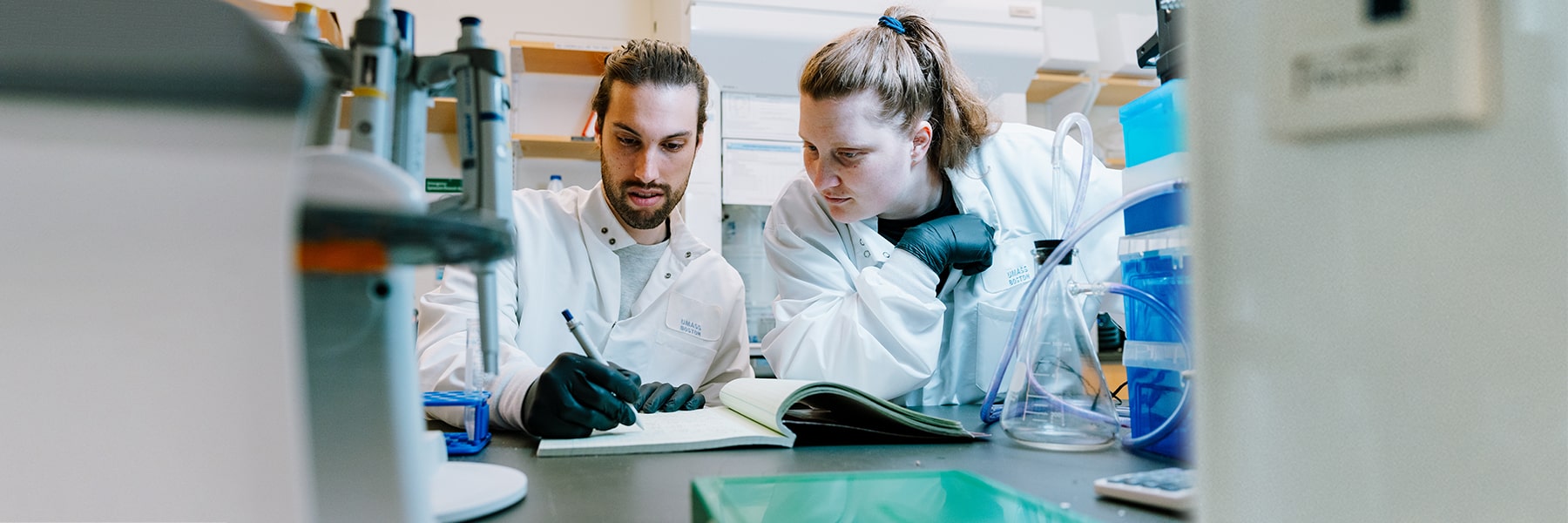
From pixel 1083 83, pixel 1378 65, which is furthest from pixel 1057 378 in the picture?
pixel 1083 83

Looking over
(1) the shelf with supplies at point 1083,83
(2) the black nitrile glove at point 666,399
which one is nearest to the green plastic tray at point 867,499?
(2) the black nitrile glove at point 666,399

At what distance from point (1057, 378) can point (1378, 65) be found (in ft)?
1.92

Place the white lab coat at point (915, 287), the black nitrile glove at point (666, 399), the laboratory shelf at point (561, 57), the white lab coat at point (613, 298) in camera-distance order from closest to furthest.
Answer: the black nitrile glove at point (666, 399) → the white lab coat at point (915, 287) → the white lab coat at point (613, 298) → the laboratory shelf at point (561, 57)

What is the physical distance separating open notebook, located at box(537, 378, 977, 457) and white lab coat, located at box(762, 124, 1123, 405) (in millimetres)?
422

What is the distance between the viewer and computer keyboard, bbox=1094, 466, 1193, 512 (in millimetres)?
451

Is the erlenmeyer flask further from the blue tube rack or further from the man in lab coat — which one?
the man in lab coat

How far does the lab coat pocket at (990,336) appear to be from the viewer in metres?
1.37

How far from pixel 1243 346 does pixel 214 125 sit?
22 centimetres

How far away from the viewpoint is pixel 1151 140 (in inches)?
25.8

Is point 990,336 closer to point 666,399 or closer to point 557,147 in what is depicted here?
point 666,399

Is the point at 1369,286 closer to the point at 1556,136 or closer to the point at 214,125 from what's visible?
the point at 1556,136

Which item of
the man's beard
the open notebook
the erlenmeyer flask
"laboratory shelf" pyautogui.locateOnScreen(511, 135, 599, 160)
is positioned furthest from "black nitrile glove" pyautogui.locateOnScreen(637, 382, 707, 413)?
"laboratory shelf" pyautogui.locateOnScreen(511, 135, 599, 160)

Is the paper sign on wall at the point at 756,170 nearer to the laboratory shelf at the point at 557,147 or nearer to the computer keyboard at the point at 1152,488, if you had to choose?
the laboratory shelf at the point at 557,147

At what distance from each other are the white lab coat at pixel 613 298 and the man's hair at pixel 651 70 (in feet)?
0.67
